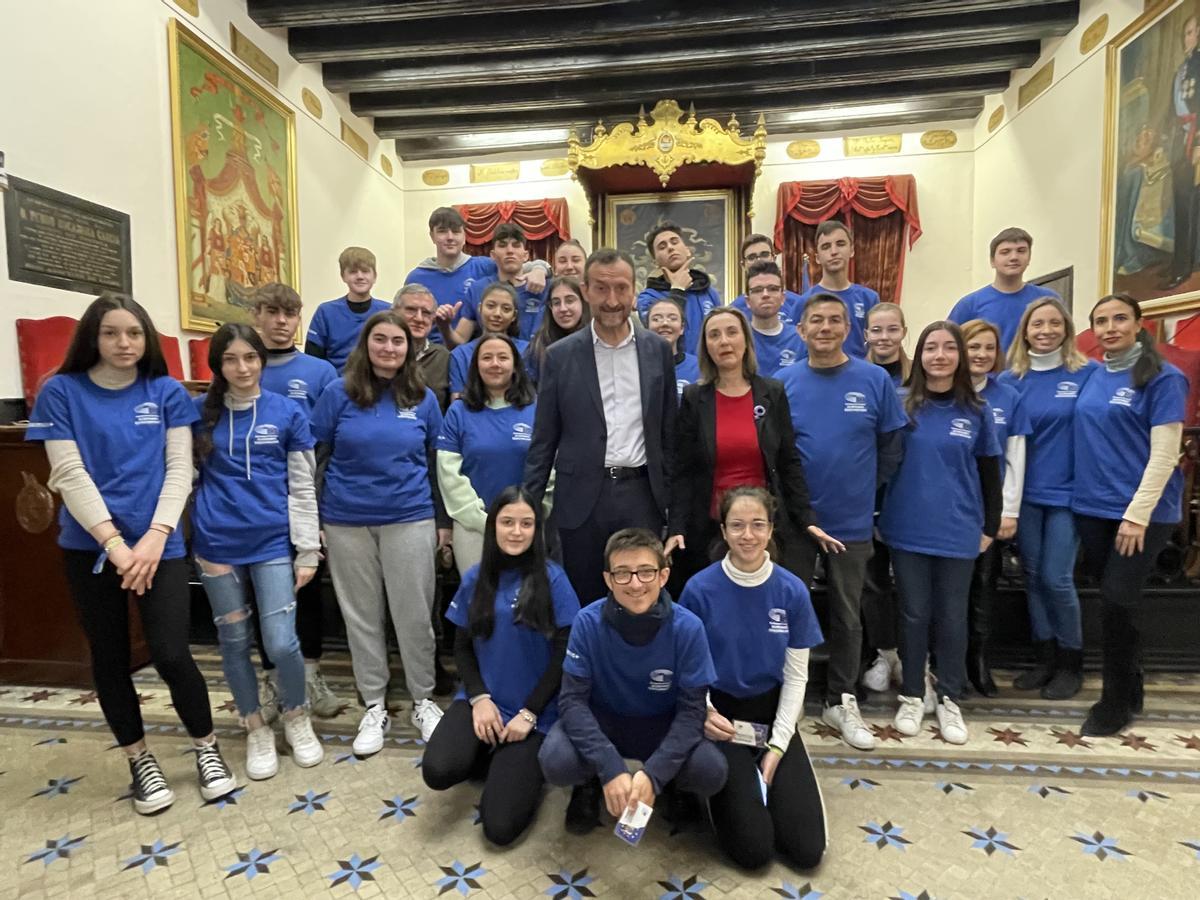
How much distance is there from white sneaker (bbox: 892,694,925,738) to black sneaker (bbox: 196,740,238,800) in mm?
2370

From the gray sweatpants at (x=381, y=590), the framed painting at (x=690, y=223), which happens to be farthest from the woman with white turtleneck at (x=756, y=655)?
the framed painting at (x=690, y=223)

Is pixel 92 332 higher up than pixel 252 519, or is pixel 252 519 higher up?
pixel 92 332

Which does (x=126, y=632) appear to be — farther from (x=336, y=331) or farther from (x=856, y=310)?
(x=856, y=310)

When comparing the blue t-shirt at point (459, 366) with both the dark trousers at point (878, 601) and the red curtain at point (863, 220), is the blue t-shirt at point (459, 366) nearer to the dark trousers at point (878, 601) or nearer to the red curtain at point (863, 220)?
the dark trousers at point (878, 601)

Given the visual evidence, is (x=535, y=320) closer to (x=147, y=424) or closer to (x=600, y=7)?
(x=147, y=424)

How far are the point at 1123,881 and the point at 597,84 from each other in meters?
7.18

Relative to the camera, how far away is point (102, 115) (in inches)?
156

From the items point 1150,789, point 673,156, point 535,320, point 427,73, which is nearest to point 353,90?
point 427,73

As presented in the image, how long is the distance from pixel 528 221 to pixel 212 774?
7194 millimetres

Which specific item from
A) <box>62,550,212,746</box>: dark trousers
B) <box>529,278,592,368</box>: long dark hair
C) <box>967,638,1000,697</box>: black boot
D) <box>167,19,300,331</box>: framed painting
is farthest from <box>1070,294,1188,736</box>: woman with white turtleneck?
<box>167,19,300,331</box>: framed painting

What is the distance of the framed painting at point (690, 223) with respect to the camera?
7.69m

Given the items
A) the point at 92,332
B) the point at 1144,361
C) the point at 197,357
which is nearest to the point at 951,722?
the point at 1144,361

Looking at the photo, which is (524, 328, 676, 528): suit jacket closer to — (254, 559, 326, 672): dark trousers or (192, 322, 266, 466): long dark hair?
(192, 322, 266, 466): long dark hair

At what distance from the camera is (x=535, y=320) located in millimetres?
3742
